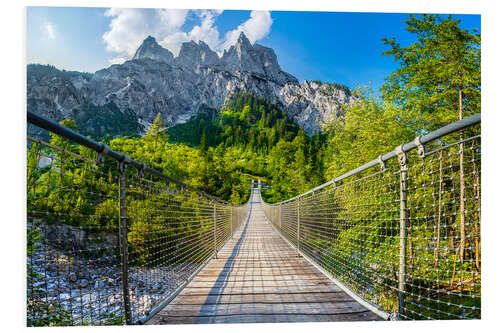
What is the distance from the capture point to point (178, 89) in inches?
1892

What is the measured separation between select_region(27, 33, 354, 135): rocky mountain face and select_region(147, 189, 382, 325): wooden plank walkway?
86.2ft

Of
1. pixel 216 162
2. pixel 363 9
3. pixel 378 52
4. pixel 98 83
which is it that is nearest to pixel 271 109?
pixel 98 83

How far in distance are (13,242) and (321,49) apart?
5.43m

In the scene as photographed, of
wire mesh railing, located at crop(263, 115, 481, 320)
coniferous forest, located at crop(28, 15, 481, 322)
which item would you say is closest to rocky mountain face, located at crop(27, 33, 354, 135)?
coniferous forest, located at crop(28, 15, 481, 322)

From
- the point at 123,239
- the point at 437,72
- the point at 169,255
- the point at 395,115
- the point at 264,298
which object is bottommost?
the point at 264,298

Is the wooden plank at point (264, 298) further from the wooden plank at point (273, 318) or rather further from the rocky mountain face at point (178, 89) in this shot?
the rocky mountain face at point (178, 89)

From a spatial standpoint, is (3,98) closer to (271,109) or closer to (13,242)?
(13,242)

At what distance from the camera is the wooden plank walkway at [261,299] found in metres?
1.60

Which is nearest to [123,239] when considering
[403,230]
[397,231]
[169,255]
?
[169,255]

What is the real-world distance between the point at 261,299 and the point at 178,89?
50307 millimetres

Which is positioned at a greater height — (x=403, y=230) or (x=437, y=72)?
(x=437, y=72)

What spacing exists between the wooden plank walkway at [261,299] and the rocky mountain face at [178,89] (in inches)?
1034

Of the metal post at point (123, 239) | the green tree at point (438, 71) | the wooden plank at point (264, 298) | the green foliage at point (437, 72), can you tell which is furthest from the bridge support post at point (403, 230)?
the green foliage at point (437, 72)

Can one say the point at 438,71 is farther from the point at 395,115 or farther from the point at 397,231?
the point at 397,231
